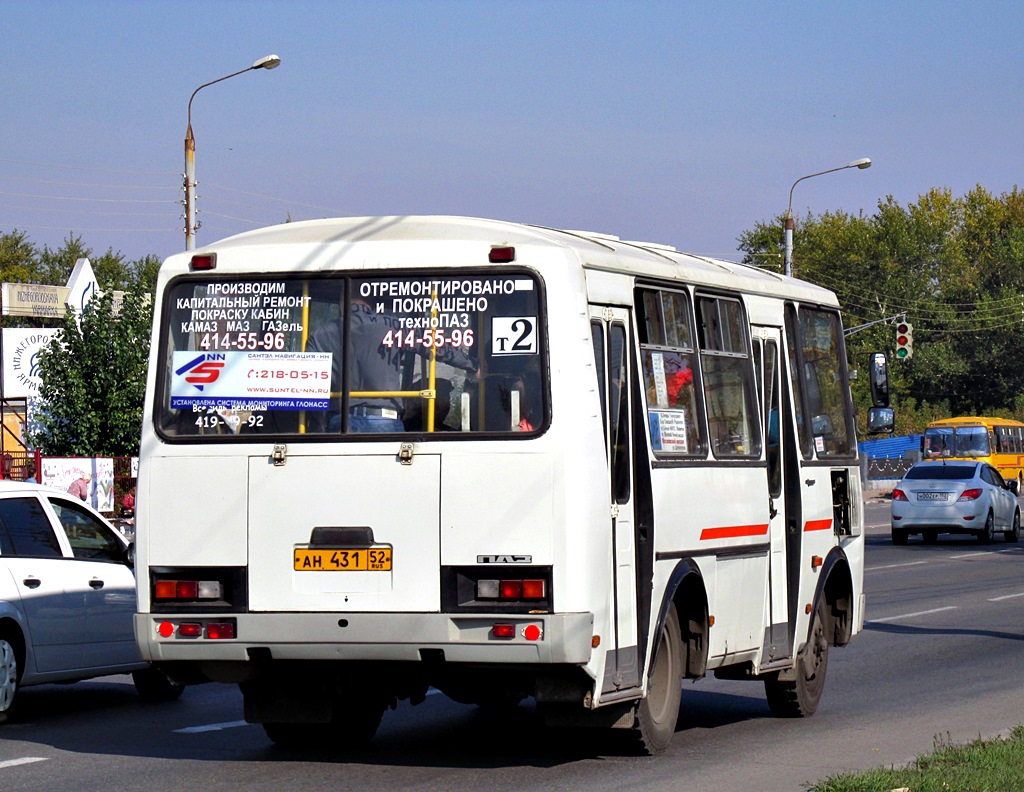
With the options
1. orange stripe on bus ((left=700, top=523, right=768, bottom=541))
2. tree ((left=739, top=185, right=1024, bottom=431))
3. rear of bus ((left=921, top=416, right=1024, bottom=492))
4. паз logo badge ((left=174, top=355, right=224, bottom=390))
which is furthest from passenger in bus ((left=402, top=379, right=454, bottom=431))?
tree ((left=739, top=185, right=1024, bottom=431))

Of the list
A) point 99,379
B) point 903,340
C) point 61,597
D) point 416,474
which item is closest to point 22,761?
point 61,597

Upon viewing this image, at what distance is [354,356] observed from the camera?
8461mm

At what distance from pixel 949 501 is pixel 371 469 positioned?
2665 cm

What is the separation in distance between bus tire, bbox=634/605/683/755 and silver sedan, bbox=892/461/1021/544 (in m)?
24.8

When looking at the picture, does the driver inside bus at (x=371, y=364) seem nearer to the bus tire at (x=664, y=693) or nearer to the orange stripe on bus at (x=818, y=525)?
the bus tire at (x=664, y=693)

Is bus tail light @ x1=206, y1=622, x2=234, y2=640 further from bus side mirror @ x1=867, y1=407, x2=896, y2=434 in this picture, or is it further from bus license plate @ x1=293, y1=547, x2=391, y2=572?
bus side mirror @ x1=867, y1=407, x2=896, y2=434

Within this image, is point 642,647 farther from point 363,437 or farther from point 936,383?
point 936,383

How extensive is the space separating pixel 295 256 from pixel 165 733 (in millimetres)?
3585

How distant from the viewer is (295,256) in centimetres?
867

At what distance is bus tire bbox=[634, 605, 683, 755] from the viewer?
9148mm

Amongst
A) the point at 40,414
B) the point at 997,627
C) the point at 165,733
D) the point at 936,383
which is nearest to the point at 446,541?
the point at 165,733

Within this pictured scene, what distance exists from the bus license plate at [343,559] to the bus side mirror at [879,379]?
5.81 m

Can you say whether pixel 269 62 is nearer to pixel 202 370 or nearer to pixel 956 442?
pixel 202 370

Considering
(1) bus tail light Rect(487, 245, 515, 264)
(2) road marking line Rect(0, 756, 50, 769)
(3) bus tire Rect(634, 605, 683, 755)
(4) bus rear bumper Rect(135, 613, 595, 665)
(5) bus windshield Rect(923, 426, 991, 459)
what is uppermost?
(5) bus windshield Rect(923, 426, 991, 459)
